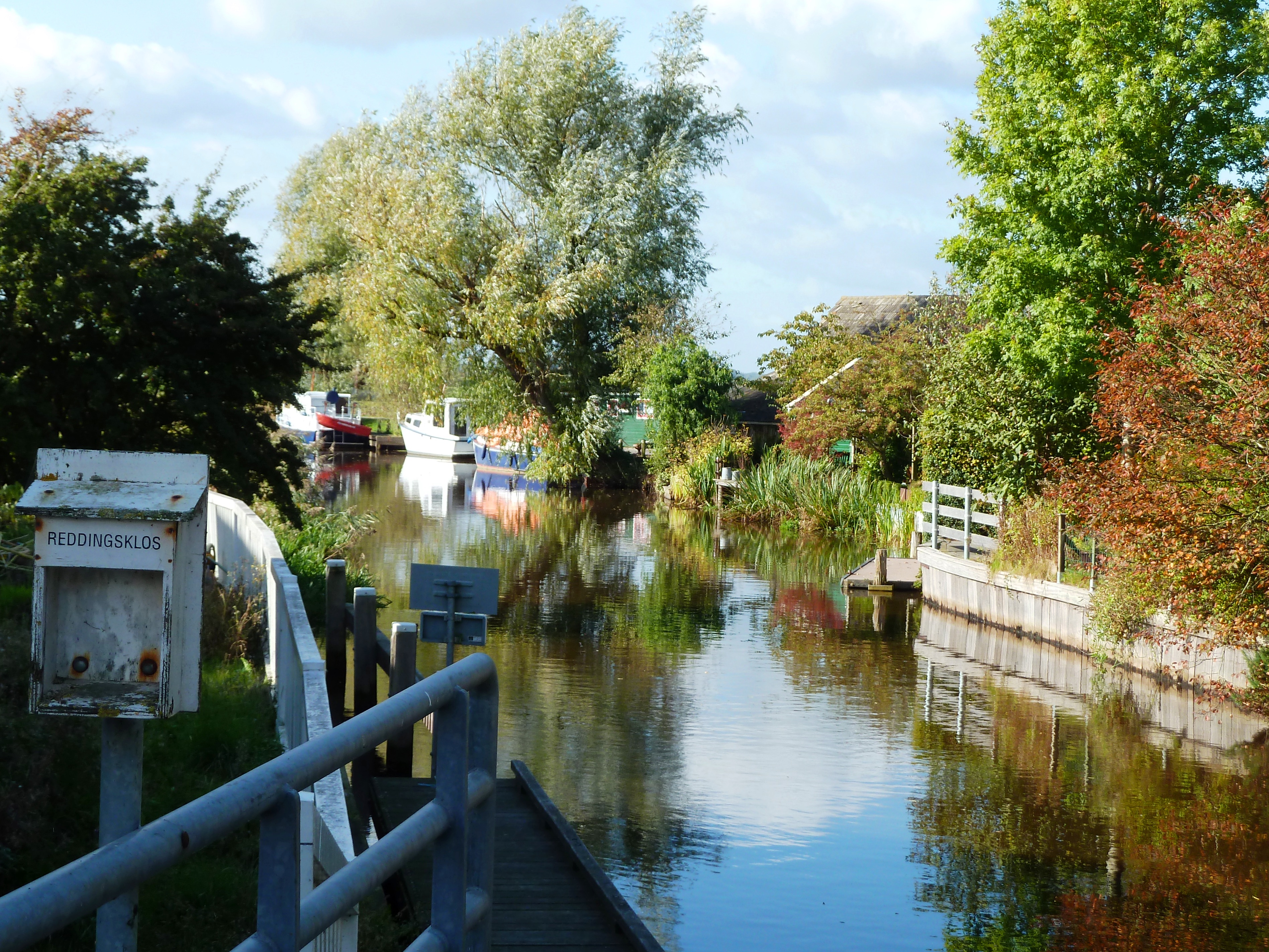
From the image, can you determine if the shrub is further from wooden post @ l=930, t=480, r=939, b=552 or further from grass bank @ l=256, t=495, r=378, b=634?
wooden post @ l=930, t=480, r=939, b=552

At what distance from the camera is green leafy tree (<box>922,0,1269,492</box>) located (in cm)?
2220

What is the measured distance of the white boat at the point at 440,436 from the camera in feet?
193

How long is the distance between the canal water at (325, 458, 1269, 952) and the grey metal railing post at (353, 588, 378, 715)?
0.94 meters

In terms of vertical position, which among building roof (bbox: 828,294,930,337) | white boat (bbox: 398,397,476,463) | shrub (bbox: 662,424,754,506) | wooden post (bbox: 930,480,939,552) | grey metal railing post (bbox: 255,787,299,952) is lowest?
grey metal railing post (bbox: 255,787,299,952)

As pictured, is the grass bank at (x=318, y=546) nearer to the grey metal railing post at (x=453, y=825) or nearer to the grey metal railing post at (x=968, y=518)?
the grey metal railing post at (x=968, y=518)

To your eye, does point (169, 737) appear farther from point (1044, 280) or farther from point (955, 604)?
point (1044, 280)

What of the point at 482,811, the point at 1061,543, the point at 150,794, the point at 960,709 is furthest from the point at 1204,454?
the point at 482,811

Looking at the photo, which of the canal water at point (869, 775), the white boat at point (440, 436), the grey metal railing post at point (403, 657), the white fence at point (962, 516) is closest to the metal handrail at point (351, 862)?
the canal water at point (869, 775)

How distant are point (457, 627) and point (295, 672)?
3071 mm

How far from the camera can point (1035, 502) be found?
20766 millimetres

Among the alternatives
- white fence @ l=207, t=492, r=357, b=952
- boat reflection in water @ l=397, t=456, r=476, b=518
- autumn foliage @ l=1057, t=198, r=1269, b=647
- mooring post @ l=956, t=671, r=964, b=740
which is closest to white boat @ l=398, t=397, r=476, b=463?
boat reflection in water @ l=397, t=456, r=476, b=518

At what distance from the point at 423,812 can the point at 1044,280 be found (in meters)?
22.4

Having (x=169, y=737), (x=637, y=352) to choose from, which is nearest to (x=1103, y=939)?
(x=169, y=737)

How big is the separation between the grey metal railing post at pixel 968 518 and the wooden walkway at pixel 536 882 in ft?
43.1
